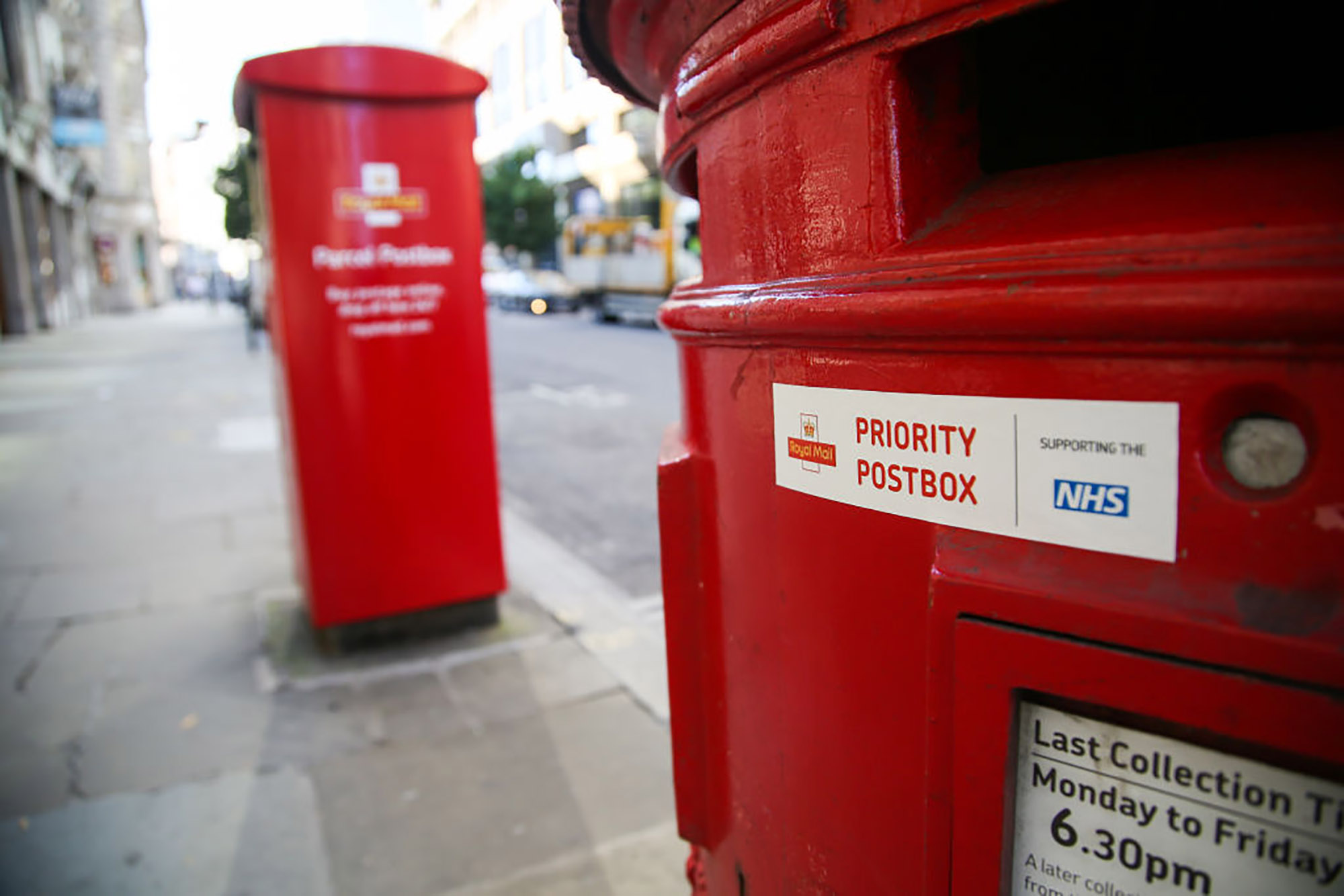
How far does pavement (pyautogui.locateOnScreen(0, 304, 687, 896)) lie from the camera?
2514mm

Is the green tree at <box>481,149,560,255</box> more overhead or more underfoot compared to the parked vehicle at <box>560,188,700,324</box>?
more overhead

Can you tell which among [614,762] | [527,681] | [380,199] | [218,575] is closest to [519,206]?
[218,575]

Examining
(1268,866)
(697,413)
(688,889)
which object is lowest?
(688,889)

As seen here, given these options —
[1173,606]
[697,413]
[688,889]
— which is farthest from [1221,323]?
[688,889]

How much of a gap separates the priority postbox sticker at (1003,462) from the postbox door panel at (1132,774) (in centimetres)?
9

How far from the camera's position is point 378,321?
356 cm

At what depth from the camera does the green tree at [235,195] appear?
91.0 ft

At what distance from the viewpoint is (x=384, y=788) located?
9.37 ft

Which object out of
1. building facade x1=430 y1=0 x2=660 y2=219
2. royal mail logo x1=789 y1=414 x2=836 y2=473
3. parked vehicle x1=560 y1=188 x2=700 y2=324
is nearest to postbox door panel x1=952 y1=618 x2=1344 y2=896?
royal mail logo x1=789 y1=414 x2=836 y2=473

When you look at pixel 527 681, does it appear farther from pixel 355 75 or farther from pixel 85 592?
pixel 85 592

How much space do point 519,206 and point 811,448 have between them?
42225 millimetres

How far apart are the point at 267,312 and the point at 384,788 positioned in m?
2.10

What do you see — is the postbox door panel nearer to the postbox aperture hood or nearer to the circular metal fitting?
the circular metal fitting

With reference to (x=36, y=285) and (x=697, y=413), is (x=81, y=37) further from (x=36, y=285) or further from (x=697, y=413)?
(x=697, y=413)
